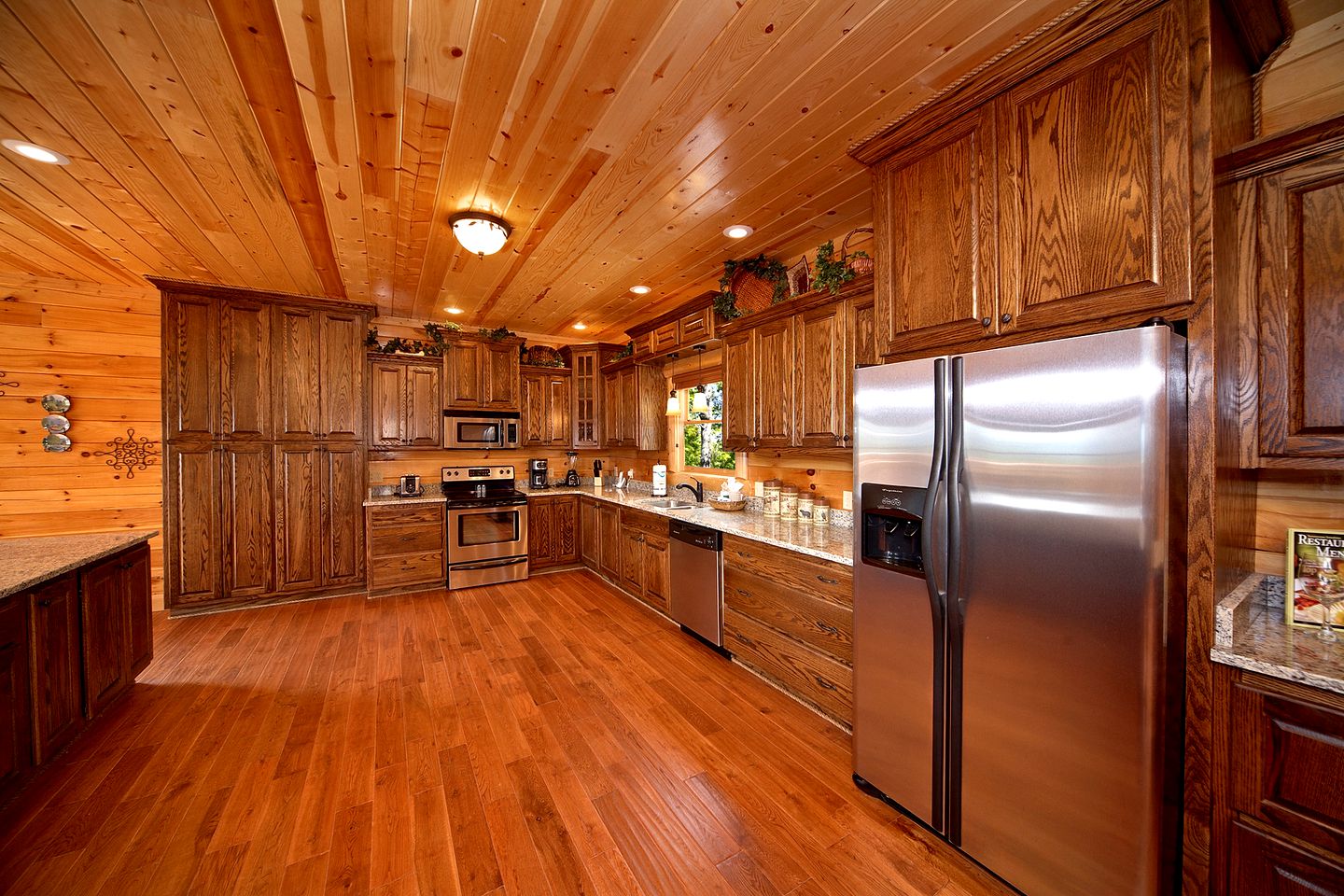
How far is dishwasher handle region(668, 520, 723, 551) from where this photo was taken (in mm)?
3182

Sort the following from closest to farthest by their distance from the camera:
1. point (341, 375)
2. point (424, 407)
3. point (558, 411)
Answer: point (341, 375)
point (424, 407)
point (558, 411)

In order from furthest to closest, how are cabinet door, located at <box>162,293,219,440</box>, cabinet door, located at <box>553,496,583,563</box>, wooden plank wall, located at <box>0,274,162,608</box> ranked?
cabinet door, located at <box>553,496,583,563</box>
cabinet door, located at <box>162,293,219,440</box>
wooden plank wall, located at <box>0,274,162,608</box>

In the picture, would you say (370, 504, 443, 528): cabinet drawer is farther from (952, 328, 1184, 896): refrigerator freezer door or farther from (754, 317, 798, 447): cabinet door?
(952, 328, 1184, 896): refrigerator freezer door

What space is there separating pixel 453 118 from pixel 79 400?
4449 mm

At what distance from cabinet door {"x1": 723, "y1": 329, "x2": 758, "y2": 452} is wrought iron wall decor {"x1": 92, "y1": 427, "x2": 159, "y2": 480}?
4889 mm

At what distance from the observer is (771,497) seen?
3494 millimetres

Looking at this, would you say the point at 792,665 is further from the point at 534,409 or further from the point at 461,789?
the point at 534,409

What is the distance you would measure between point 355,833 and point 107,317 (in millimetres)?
4841

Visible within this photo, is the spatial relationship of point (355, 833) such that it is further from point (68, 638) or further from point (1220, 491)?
point (1220, 491)

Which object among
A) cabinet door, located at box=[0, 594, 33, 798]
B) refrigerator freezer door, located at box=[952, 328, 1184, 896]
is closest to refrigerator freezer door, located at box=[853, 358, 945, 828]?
refrigerator freezer door, located at box=[952, 328, 1184, 896]

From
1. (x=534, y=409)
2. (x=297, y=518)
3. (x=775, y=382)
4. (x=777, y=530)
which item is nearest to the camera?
(x=777, y=530)

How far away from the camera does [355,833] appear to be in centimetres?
177

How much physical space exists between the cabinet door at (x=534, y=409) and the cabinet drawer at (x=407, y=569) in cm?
156

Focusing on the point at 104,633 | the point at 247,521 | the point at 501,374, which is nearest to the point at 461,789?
the point at 104,633
